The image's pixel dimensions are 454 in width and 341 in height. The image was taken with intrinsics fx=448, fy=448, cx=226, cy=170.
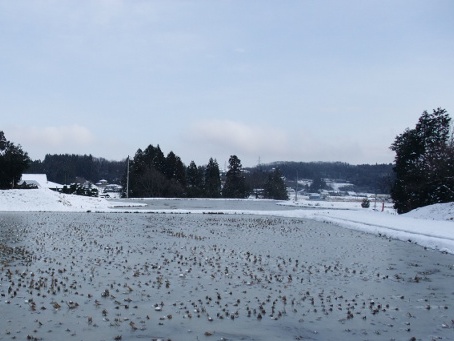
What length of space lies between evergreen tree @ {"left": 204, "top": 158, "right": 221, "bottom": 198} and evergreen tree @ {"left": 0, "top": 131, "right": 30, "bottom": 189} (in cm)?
5164

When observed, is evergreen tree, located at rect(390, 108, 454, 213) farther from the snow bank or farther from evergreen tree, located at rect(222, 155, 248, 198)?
evergreen tree, located at rect(222, 155, 248, 198)

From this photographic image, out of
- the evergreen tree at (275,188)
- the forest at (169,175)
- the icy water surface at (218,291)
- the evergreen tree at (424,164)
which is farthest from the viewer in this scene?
the evergreen tree at (275,188)

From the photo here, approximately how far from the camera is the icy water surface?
746 cm

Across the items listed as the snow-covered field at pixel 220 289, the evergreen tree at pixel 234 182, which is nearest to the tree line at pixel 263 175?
the evergreen tree at pixel 234 182

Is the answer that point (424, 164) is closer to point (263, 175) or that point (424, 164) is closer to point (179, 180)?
point (179, 180)

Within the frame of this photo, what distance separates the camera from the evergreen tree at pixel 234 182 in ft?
328

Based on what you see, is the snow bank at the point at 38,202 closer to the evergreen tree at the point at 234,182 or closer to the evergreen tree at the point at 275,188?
the evergreen tree at the point at 234,182

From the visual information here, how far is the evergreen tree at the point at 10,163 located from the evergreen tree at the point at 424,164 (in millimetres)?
37224

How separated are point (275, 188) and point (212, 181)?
1563cm

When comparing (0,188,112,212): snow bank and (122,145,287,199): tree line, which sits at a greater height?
(122,145,287,199): tree line

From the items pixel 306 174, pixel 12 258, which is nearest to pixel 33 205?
pixel 12 258

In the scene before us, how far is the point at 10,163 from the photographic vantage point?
4400 centimetres

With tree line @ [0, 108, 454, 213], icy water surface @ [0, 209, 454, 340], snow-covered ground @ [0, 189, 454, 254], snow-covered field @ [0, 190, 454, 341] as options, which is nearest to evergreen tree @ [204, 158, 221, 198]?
tree line @ [0, 108, 454, 213]

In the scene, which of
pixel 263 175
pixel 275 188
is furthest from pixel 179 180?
pixel 263 175
